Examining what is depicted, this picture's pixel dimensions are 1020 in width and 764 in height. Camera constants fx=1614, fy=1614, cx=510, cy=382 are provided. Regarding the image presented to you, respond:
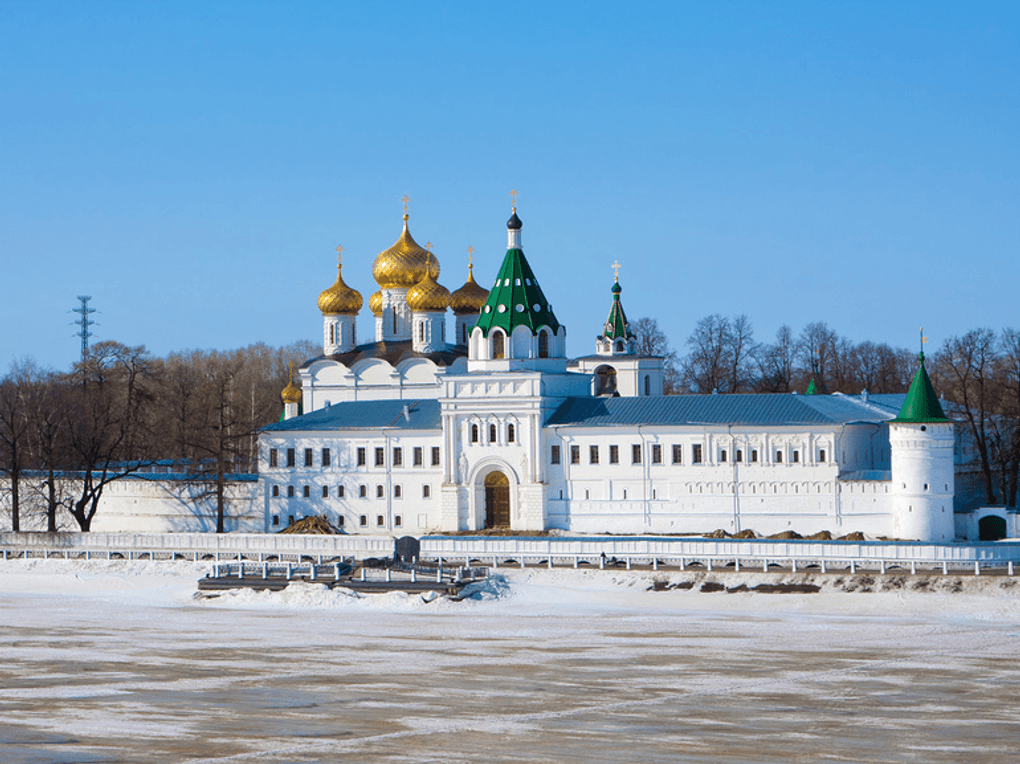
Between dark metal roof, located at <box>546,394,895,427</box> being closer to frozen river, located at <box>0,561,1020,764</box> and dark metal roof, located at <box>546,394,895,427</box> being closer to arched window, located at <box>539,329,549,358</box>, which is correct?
arched window, located at <box>539,329,549,358</box>

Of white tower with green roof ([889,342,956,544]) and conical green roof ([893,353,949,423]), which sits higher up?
conical green roof ([893,353,949,423])

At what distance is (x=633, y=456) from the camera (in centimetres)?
4750

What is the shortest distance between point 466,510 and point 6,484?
1641 cm

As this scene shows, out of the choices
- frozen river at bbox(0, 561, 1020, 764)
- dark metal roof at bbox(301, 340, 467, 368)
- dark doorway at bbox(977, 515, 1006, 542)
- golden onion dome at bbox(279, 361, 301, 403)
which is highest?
dark metal roof at bbox(301, 340, 467, 368)

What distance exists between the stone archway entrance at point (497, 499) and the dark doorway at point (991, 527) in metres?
13.8

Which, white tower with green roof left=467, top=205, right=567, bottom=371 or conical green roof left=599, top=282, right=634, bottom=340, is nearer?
white tower with green roof left=467, top=205, right=567, bottom=371

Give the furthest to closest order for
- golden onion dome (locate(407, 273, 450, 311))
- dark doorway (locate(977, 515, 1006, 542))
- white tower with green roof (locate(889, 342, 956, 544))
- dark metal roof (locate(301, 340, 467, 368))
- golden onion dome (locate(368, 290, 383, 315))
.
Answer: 1. golden onion dome (locate(368, 290, 383, 315))
2. golden onion dome (locate(407, 273, 450, 311))
3. dark metal roof (locate(301, 340, 467, 368))
4. dark doorway (locate(977, 515, 1006, 542))
5. white tower with green roof (locate(889, 342, 956, 544))

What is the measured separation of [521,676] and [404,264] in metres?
36.1

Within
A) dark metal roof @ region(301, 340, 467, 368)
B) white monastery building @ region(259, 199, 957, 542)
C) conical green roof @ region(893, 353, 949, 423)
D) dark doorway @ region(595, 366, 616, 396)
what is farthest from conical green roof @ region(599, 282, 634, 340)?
conical green roof @ region(893, 353, 949, 423)

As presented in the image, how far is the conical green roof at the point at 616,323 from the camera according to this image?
65125 millimetres

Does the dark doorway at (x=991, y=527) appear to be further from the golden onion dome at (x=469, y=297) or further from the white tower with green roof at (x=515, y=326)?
the golden onion dome at (x=469, y=297)

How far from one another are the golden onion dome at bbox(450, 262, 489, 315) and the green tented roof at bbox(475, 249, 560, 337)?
33.7ft

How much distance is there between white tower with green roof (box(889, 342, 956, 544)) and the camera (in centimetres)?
4266

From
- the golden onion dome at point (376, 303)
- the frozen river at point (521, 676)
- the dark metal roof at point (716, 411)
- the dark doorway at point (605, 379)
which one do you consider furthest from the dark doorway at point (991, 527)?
the golden onion dome at point (376, 303)
